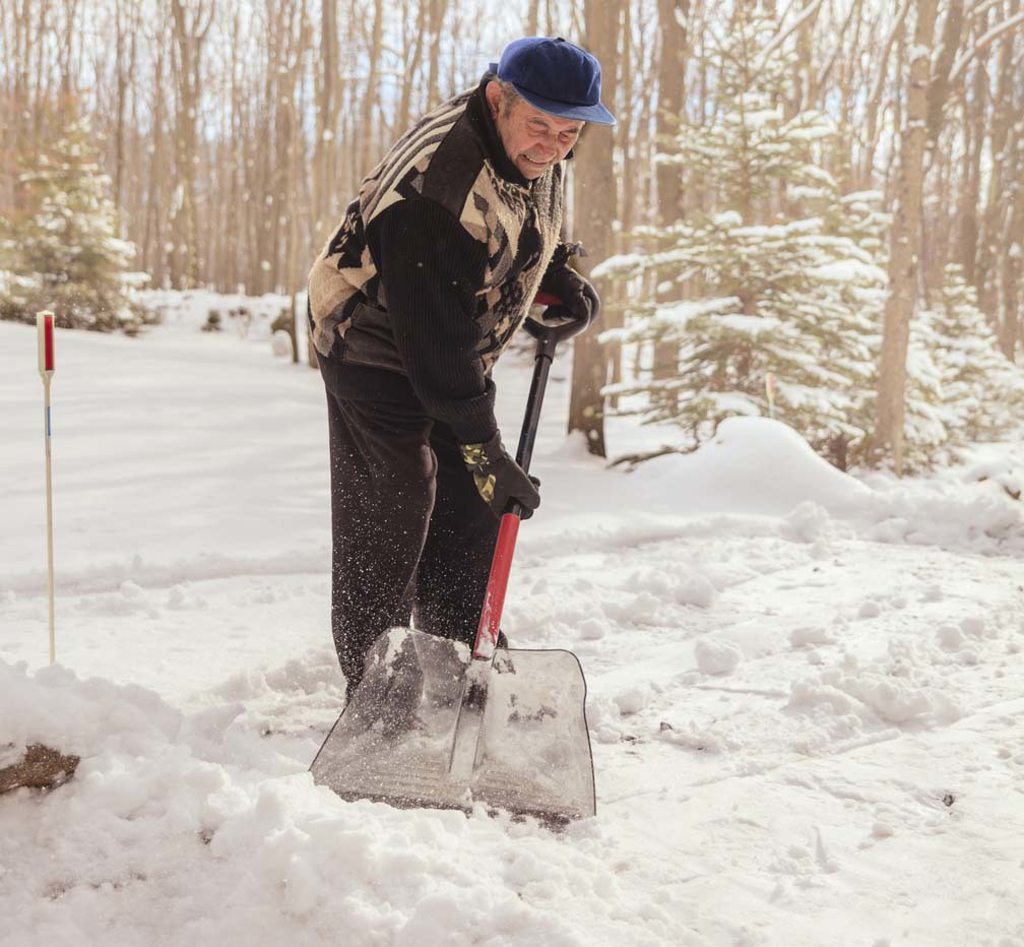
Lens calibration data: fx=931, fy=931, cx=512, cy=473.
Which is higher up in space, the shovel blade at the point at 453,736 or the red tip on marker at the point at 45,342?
the red tip on marker at the point at 45,342

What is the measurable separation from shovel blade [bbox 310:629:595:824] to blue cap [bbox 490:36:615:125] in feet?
4.19

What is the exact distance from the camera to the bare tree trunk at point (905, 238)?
743 cm

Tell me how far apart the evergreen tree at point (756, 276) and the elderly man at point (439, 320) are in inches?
192

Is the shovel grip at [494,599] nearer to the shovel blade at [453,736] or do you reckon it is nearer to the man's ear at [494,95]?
the shovel blade at [453,736]

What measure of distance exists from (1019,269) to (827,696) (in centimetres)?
2054

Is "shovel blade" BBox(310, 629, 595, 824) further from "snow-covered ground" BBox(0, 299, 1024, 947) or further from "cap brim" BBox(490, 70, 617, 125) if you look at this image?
"cap brim" BBox(490, 70, 617, 125)

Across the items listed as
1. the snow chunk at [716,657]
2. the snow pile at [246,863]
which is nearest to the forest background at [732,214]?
the snow chunk at [716,657]

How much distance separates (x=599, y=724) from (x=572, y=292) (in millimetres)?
1260

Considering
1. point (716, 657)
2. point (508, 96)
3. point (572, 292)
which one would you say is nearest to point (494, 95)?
point (508, 96)

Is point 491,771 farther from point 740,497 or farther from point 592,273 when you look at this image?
point 592,273

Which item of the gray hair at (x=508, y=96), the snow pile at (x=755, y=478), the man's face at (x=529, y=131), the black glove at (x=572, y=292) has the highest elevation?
the gray hair at (x=508, y=96)

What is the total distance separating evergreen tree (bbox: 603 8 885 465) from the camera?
7.31 m

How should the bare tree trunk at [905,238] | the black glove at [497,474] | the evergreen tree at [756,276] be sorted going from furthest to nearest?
the bare tree trunk at [905,238]
the evergreen tree at [756,276]
the black glove at [497,474]

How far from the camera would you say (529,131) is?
2.09m
